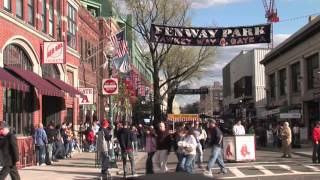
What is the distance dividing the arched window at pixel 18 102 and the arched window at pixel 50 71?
185 centimetres

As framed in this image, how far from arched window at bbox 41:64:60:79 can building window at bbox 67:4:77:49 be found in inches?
137

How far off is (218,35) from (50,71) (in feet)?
28.6

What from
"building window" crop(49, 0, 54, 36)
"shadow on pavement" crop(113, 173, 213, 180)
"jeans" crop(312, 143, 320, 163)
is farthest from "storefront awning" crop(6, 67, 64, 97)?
"shadow on pavement" crop(113, 173, 213, 180)

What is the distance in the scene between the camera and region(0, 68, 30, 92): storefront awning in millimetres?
20264

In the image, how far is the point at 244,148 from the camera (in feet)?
81.6

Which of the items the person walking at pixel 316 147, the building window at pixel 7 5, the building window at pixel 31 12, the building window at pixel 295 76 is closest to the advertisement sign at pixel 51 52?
the building window at pixel 31 12

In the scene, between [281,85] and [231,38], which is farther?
[281,85]

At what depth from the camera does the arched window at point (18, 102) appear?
22.9 m

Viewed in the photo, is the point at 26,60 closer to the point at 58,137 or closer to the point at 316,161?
the point at 58,137

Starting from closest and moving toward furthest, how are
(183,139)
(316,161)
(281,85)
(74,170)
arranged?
(183,139) < (74,170) < (316,161) < (281,85)

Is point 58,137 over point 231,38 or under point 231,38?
under

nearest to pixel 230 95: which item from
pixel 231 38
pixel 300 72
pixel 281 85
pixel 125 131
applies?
pixel 281 85

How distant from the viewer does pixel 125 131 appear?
19.3 metres

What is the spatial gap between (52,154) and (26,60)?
4214 mm
